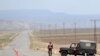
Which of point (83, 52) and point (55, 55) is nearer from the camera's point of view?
point (83, 52)

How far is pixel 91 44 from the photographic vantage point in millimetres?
36500

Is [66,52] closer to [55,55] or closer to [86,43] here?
[86,43]

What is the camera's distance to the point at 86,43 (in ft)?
120

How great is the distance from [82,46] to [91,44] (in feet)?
2.88

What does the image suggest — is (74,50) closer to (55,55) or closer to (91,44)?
(91,44)

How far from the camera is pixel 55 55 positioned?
4388 centimetres

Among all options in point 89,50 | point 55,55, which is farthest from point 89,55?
point 55,55

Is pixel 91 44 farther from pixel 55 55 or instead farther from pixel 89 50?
pixel 55 55

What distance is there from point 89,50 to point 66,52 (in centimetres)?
255

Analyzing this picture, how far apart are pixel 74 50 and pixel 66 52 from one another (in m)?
1.14

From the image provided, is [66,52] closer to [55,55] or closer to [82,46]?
[82,46]

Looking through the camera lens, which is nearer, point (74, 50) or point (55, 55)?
point (74, 50)

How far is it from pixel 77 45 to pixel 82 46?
25.5 inches

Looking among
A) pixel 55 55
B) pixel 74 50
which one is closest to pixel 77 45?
pixel 74 50
